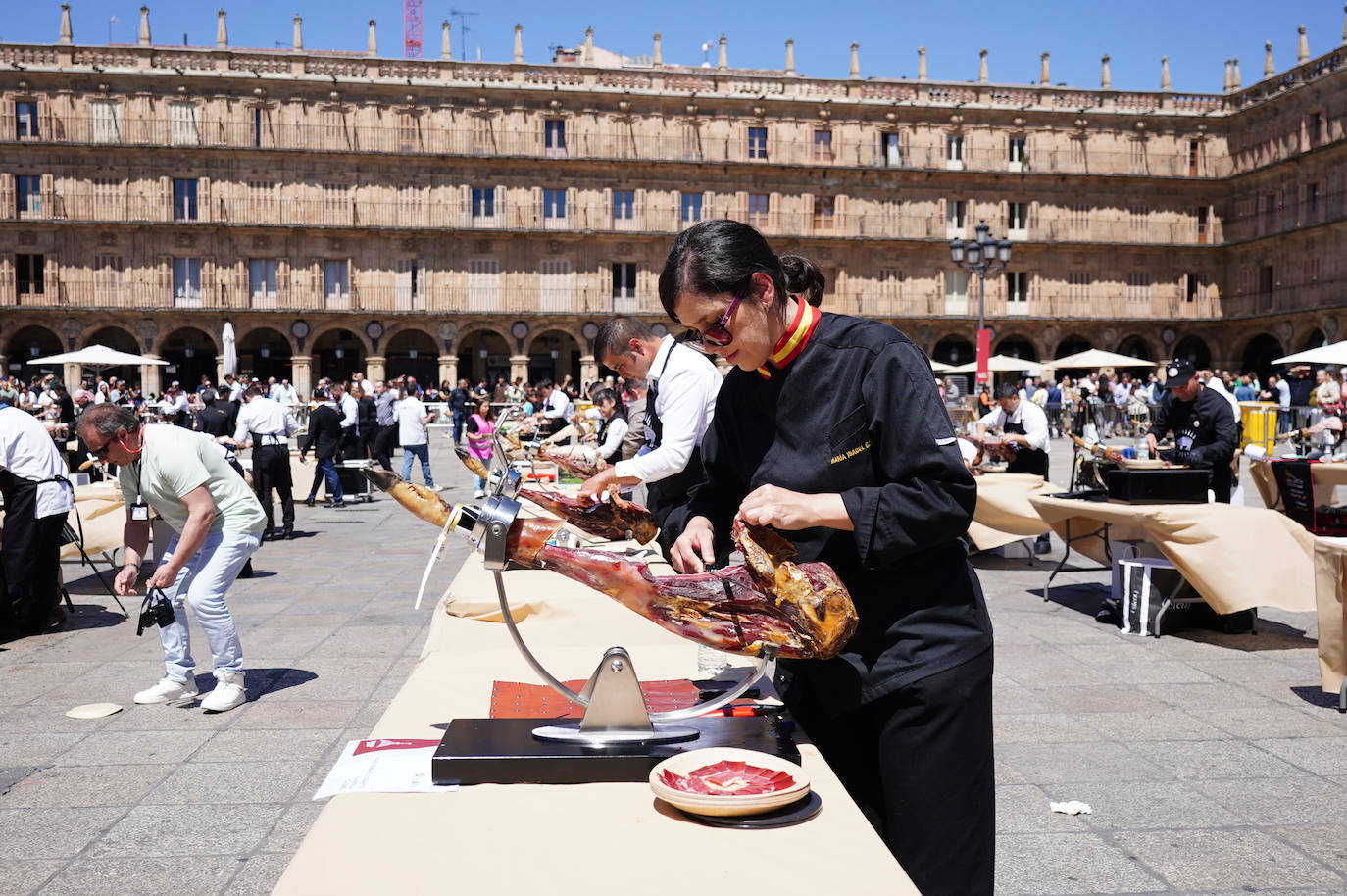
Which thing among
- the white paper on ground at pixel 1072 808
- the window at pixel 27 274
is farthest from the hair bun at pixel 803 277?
the window at pixel 27 274

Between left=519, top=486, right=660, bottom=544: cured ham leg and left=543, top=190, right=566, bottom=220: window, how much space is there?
35.4 m

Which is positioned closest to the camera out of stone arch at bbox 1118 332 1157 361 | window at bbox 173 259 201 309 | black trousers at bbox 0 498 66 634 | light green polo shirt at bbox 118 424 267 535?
light green polo shirt at bbox 118 424 267 535

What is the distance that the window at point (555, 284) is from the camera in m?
37.0

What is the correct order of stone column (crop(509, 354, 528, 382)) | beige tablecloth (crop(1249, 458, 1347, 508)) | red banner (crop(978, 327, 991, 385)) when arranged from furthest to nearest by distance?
stone column (crop(509, 354, 528, 382)), red banner (crop(978, 327, 991, 385)), beige tablecloth (crop(1249, 458, 1347, 508))

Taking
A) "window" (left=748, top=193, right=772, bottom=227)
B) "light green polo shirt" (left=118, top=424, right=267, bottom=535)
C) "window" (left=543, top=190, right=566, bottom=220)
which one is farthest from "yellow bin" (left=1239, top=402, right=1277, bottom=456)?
"window" (left=543, top=190, right=566, bottom=220)

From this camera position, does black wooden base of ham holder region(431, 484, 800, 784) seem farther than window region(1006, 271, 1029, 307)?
No

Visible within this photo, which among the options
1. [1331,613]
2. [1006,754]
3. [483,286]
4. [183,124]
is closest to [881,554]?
[1006,754]

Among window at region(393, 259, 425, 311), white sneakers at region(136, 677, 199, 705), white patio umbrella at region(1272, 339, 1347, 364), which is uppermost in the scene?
window at region(393, 259, 425, 311)

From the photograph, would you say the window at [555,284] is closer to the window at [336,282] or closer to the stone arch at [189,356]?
the window at [336,282]

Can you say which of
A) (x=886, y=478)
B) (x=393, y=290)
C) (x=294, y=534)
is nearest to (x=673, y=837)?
(x=886, y=478)

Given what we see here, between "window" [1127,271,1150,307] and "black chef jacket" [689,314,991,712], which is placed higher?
"window" [1127,271,1150,307]

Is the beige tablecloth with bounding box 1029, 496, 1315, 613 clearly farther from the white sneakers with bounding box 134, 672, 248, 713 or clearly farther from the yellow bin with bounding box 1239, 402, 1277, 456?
the yellow bin with bounding box 1239, 402, 1277, 456

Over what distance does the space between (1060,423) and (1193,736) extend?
24734mm

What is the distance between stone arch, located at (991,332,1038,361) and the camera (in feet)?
135
